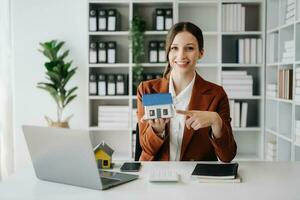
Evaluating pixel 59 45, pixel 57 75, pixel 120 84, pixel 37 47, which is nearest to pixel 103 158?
pixel 120 84

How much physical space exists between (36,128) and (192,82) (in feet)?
3.34

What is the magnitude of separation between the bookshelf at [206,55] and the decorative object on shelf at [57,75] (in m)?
0.25

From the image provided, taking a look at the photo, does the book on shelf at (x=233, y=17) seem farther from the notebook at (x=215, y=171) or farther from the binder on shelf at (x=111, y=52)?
the notebook at (x=215, y=171)

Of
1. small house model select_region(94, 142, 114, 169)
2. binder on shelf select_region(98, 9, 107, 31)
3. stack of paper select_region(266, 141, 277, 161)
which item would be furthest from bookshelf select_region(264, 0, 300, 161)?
small house model select_region(94, 142, 114, 169)

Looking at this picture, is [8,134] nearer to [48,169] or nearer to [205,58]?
[205,58]

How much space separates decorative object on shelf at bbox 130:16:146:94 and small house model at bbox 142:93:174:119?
2.14 metres

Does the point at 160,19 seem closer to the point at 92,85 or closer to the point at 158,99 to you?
the point at 92,85

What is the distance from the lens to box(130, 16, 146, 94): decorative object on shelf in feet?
12.8

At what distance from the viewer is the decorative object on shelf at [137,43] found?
12.8 ft

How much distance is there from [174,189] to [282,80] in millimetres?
2437

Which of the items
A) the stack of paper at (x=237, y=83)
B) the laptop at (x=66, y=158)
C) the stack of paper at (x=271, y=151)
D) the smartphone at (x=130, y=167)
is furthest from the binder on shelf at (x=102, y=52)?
the laptop at (x=66, y=158)

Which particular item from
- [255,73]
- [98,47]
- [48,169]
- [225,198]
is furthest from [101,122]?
[225,198]

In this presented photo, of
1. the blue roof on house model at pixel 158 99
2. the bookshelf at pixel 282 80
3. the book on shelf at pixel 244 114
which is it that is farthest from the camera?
the book on shelf at pixel 244 114

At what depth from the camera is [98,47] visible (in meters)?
3.97
